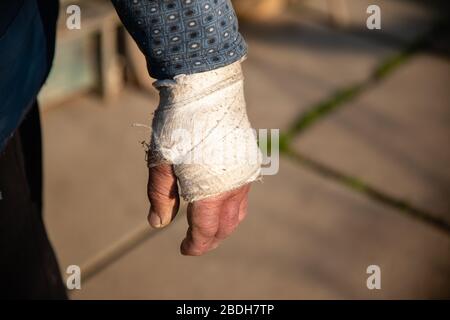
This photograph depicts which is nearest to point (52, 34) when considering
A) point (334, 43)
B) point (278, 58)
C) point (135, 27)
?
point (135, 27)

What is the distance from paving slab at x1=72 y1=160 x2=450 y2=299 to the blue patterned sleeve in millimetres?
1239

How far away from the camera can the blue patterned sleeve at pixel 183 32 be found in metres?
1.10

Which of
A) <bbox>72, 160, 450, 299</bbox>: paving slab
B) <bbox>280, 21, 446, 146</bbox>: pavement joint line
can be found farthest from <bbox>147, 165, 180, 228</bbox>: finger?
<bbox>280, 21, 446, 146</bbox>: pavement joint line

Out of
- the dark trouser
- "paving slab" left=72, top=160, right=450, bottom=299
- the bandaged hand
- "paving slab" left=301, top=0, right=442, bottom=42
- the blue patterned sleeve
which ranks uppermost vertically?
"paving slab" left=301, top=0, right=442, bottom=42

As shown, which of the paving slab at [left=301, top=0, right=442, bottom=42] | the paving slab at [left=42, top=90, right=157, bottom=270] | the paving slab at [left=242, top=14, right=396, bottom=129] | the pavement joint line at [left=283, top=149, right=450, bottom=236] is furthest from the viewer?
the paving slab at [left=301, top=0, right=442, bottom=42]

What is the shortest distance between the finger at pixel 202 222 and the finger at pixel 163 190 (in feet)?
0.16

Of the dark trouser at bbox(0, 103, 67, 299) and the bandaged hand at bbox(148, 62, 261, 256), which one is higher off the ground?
the bandaged hand at bbox(148, 62, 261, 256)

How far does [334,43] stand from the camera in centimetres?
394

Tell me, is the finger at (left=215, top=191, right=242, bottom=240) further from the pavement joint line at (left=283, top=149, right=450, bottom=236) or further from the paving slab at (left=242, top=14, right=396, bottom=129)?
the paving slab at (left=242, top=14, right=396, bottom=129)

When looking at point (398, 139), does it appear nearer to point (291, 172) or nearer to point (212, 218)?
point (291, 172)

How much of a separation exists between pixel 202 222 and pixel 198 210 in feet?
0.09

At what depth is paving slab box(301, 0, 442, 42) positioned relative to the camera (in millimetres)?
4062

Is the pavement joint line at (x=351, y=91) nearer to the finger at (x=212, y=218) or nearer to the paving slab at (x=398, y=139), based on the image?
the paving slab at (x=398, y=139)
